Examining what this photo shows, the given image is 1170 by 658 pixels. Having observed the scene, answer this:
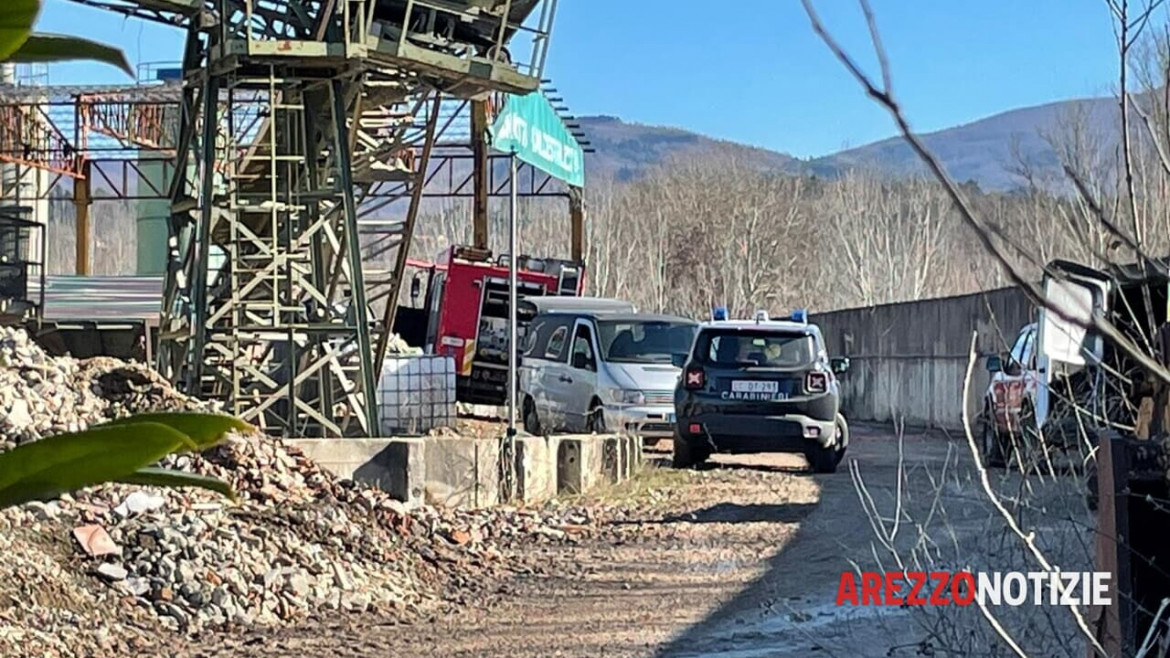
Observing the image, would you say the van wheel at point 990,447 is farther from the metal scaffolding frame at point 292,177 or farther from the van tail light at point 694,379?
the metal scaffolding frame at point 292,177

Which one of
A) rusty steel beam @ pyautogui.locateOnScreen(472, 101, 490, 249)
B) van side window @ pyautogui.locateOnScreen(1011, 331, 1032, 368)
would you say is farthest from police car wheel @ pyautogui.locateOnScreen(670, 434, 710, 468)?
rusty steel beam @ pyautogui.locateOnScreen(472, 101, 490, 249)

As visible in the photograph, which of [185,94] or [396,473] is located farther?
[185,94]

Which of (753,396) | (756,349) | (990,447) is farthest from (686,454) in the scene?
(990,447)

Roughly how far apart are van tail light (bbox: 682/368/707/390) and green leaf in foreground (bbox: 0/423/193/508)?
15.3 m

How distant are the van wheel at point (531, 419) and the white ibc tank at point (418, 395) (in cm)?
207

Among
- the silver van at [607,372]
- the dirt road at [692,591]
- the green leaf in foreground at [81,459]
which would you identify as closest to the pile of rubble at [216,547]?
the dirt road at [692,591]

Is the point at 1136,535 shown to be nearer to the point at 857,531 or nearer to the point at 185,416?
the point at 185,416

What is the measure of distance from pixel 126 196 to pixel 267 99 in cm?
2718

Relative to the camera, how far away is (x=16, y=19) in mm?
1536

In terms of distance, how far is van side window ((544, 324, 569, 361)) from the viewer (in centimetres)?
2103

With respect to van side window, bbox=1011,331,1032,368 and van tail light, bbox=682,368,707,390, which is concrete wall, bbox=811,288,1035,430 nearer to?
van side window, bbox=1011,331,1032,368

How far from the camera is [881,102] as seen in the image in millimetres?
1502

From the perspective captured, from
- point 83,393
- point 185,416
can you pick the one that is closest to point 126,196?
point 83,393

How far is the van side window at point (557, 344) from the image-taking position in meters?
21.0
